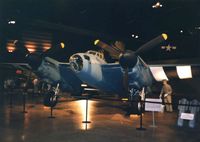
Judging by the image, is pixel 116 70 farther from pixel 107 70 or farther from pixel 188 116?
pixel 188 116

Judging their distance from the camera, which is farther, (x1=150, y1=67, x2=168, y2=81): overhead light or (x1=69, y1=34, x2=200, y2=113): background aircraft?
(x1=150, y1=67, x2=168, y2=81): overhead light

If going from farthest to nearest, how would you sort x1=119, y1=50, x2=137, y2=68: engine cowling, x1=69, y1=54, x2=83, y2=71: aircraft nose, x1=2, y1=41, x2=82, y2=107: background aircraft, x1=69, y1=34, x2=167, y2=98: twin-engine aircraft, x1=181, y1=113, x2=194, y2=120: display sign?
x1=2, y1=41, x2=82, y2=107: background aircraft
x1=69, y1=54, x2=83, y2=71: aircraft nose
x1=69, y1=34, x2=167, y2=98: twin-engine aircraft
x1=119, y1=50, x2=137, y2=68: engine cowling
x1=181, y1=113, x2=194, y2=120: display sign

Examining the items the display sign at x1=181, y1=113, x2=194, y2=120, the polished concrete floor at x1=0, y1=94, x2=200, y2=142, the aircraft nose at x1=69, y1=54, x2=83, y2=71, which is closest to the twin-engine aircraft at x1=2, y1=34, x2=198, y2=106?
the aircraft nose at x1=69, y1=54, x2=83, y2=71

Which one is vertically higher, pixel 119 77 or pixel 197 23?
pixel 197 23

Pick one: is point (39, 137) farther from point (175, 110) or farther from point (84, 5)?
point (84, 5)

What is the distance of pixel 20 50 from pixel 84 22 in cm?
1258

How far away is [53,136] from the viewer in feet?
30.3

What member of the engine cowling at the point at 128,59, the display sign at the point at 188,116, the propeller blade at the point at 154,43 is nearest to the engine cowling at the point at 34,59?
the engine cowling at the point at 128,59

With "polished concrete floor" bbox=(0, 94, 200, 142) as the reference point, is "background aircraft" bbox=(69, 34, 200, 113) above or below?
above

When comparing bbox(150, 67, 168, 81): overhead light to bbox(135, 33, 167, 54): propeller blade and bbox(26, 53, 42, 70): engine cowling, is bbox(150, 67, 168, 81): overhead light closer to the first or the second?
bbox(135, 33, 167, 54): propeller blade

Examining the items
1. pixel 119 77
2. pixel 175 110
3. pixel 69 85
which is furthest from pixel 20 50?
pixel 175 110

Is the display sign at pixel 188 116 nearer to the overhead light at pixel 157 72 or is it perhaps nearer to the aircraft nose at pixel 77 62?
the overhead light at pixel 157 72

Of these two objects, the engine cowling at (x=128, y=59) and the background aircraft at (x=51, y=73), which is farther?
the background aircraft at (x=51, y=73)

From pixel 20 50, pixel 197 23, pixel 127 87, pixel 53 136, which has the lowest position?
pixel 53 136
